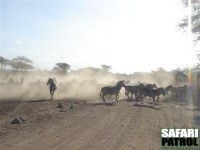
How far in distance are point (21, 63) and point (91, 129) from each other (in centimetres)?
6977

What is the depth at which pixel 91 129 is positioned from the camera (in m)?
14.3

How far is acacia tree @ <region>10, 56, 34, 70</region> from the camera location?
7906cm

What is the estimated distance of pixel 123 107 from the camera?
21.2 meters

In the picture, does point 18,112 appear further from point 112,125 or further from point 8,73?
point 8,73

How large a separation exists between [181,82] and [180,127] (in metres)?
19.3

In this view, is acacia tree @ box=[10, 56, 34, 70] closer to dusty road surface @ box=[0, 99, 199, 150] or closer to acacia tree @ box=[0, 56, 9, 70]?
acacia tree @ box=[0, 56, 9, 70]

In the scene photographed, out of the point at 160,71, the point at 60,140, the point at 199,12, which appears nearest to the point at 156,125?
the point at 60,140

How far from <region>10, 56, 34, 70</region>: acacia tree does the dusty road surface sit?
60.3 meters

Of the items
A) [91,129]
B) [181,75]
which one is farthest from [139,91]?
[91,129]

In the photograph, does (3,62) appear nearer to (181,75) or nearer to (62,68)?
(62,68)

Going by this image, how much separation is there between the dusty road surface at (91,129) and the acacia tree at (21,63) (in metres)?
60.3

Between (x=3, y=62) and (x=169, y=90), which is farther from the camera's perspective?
(x=3, y=62)

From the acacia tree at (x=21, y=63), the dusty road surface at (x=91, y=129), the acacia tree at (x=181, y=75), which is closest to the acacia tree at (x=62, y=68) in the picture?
the acacia tree at (x=21, y=63)

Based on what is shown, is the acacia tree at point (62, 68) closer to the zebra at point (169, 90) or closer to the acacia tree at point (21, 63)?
the acacia tree at point (21, 63)
